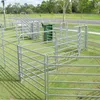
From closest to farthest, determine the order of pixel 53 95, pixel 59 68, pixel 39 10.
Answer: pixel 53 95 → pixel 59 68 → pixel 39 10

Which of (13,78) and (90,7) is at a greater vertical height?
(90,7)

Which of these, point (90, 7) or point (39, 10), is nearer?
point (90, 7)

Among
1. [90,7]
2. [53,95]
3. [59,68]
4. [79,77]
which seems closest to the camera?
[53,95]

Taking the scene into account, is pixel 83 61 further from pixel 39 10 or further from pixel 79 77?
pixel 39 10

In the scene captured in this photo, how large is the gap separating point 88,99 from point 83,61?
4.03 meters

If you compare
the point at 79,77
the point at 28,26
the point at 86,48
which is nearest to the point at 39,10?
the point at 28,26

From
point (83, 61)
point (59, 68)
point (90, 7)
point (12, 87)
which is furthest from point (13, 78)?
point (90, 7)

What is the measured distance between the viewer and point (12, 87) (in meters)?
6.79

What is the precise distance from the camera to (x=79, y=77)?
7.54 metres

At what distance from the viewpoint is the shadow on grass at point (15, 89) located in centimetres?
609

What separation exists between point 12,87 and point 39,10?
2811 inches

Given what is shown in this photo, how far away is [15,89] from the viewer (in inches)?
261

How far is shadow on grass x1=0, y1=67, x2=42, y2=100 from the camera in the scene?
609 centimetres

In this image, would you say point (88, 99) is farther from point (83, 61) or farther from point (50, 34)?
point (50, 34)
